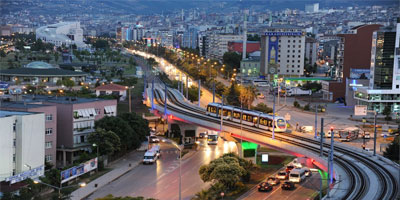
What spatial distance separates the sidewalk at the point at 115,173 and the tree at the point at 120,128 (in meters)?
0.67

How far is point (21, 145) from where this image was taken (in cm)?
1927

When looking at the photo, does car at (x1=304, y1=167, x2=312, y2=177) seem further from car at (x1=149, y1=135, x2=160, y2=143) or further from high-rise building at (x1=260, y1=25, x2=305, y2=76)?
high-rise building at (x1=260, y1=25, x2=305, y2=76)

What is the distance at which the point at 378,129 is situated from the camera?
1341 inches

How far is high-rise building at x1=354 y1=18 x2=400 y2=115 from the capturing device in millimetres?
40344

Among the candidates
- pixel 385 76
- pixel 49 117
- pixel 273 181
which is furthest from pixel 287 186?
pixel 385 76

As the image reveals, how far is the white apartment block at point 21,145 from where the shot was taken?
730 inches

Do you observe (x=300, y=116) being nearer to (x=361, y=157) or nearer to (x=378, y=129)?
(x=378, y=129)

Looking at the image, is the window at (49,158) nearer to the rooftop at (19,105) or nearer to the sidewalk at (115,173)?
the rooftop at (19,105)

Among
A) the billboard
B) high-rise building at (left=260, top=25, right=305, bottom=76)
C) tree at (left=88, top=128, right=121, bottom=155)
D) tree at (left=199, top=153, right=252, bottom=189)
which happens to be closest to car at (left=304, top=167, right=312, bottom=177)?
tree at (left=199, top=153, right=252, bottom=189)

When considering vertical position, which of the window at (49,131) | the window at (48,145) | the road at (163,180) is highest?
the window at (49,131)

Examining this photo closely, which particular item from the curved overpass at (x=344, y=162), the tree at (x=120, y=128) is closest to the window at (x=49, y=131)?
the tree at (x=120, y=128)

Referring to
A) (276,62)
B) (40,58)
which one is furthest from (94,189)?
(40,58)

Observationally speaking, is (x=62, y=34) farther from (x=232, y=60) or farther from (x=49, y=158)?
(x=49, y=158)

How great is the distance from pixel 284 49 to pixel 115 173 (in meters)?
46.4
